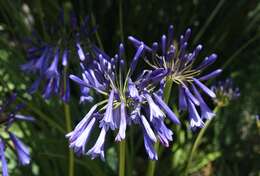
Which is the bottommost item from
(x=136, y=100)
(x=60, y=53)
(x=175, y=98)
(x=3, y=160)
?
(x=136, y=100)

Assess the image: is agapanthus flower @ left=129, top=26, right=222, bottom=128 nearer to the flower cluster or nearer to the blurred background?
the flower cluster

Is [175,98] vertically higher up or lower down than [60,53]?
lower down

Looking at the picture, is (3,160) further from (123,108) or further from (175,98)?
(175,98)

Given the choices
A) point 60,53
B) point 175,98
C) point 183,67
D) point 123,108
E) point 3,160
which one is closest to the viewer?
point 123,108

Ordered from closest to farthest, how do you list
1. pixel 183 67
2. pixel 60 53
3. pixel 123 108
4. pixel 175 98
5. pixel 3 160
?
1. pixel 123 108
2. pixel 183 67
3. pixel 3 160
4. pixel 60 53
5. pixel 175 98

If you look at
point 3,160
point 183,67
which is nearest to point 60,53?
point 3,160

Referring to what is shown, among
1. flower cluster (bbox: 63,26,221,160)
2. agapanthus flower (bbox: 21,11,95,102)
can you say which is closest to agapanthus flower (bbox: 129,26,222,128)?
flower cluster (bbox: 63,26,221,160)

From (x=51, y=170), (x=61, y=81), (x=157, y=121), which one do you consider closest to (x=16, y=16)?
(x=61, y=81)

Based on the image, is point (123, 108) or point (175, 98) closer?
point (123, 108)
